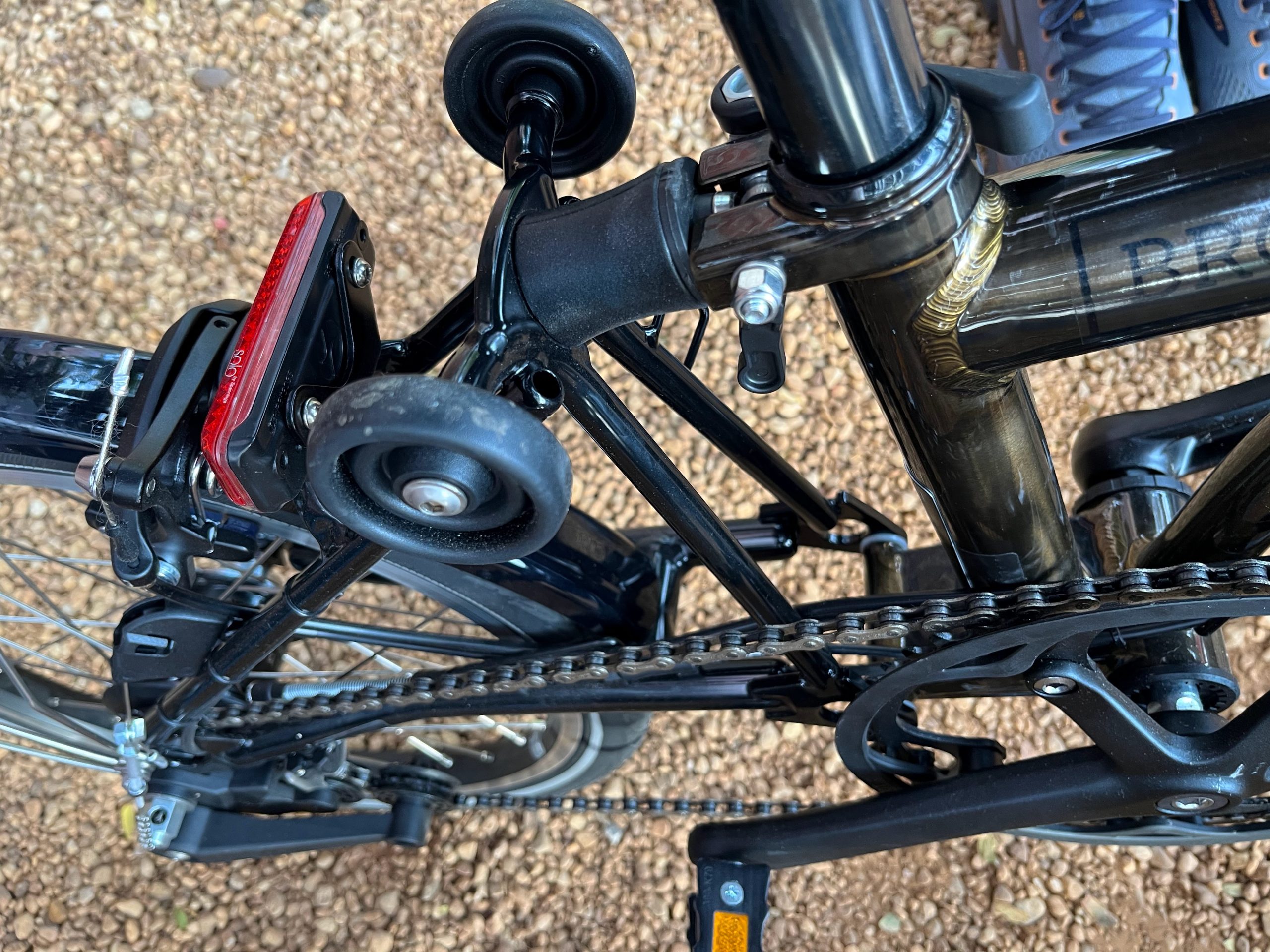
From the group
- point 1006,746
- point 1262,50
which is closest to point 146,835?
point 1006,746

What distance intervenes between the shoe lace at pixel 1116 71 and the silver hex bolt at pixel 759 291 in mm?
1464

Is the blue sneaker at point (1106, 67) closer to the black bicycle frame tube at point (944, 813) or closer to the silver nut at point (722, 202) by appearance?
the black bicycle frame tube at point (944, 813)

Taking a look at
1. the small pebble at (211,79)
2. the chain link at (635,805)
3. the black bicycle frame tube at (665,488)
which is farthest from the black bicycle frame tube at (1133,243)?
the small pebble at (211,79)

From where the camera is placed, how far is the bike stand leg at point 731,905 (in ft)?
4.22

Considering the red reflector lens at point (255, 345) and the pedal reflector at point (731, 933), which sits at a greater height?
the red reflector lens at point (255, 345)

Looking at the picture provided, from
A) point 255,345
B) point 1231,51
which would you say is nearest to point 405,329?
point 255,345

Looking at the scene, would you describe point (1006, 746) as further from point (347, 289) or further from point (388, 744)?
point (347, 289)

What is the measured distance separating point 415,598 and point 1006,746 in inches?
42.1

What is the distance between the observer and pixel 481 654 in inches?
52.0

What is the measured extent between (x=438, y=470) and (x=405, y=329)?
4.78ft

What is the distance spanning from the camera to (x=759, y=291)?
0.77 m

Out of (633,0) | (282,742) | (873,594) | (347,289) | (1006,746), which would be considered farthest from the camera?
(633,0)

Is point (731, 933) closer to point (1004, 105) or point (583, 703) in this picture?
point (583, 703)

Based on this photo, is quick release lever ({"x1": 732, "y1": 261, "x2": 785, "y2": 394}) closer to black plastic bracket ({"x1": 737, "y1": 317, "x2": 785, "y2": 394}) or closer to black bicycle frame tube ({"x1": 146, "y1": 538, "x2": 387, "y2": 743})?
black plastic bracket ({"x1": 737, "y1": 317, "x2": 785, "y2": 394})
